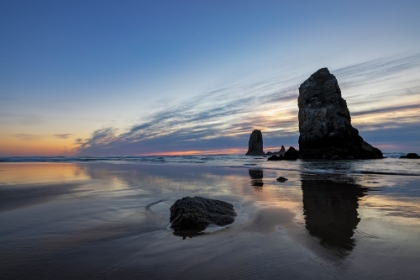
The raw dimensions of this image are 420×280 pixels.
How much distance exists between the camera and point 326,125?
42875mm

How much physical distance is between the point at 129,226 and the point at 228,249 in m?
2.20

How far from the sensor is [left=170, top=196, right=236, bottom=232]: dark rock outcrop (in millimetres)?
4735

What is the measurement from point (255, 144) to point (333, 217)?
87009 mm

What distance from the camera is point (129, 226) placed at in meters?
4.82

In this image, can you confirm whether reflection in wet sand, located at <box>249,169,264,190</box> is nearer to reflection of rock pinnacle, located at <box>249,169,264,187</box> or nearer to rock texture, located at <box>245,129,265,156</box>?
reflection of rock pinnacle, located at <box>249,169,264,187</box>

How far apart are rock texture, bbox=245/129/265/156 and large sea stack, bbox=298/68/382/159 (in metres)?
43.2

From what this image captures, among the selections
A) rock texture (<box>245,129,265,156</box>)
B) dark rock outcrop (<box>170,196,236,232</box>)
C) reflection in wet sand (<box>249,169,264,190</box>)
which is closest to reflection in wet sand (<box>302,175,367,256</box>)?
dark rock outcrop (<box>170,196,236,232</box>)

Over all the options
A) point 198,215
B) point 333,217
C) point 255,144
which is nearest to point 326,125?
point 333,217

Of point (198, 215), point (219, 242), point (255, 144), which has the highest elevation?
point (255, 144)

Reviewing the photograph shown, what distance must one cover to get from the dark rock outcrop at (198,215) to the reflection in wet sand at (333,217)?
5.58ft

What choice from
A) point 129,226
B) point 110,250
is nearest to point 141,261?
point 110,250

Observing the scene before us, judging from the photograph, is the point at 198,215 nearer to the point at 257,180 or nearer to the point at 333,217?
the point at 333,217

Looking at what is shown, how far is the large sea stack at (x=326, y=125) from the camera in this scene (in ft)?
134

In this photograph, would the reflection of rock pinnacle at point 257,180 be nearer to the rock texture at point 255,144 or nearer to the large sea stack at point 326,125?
the large sea stack at point 326,125
